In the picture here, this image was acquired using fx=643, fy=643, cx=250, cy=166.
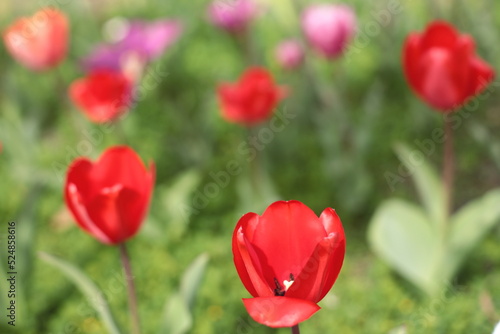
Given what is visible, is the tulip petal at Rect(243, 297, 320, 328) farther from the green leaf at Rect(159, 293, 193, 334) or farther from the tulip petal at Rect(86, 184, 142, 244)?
the green leaf at Rect(159, 293, 193, 334)

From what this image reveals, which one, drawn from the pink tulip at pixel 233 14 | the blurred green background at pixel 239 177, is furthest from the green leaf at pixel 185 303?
the pink tulip at pixel 233 14

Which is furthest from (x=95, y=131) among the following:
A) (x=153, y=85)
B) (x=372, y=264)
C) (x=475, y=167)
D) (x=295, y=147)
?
(x=475, y=167)

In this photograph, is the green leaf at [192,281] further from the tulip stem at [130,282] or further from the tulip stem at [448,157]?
the tulip stem at [448,157]

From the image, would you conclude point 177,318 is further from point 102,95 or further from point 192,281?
point 102,95

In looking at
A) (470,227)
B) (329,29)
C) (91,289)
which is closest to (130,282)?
(91,289)

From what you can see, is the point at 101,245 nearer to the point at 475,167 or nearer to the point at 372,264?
the point at 372,264

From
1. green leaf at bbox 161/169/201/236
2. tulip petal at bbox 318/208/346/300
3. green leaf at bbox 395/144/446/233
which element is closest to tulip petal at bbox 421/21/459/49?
green leaf at bbox 395/144/446/233
